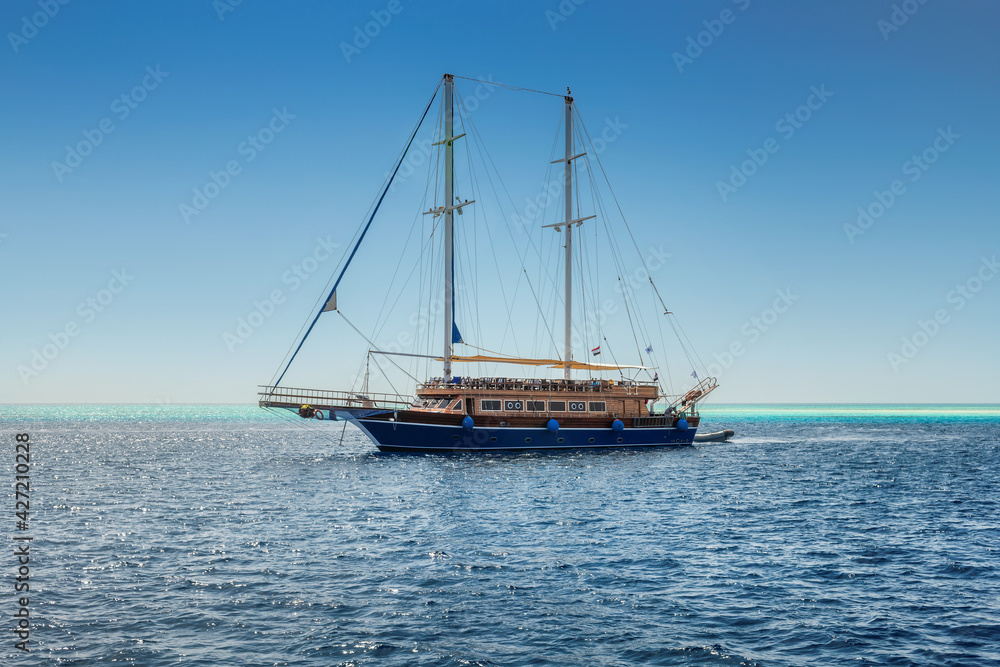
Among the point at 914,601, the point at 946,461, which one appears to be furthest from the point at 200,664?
the point at 946,461

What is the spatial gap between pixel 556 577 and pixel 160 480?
1303 inches

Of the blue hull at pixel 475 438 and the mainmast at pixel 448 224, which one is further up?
the mainmast at pixel 448 224

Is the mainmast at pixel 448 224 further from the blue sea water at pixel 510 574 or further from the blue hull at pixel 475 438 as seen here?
the blue sea water at pixel 510 574

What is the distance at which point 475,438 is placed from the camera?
2058 inches

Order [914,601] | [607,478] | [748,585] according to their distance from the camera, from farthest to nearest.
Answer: [607,478], [748,585], [914,601]

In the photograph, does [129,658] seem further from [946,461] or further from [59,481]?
[946,461]

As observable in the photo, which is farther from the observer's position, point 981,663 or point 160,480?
point 160,480

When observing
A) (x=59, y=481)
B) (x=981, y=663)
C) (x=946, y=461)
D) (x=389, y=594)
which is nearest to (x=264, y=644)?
(x=389, y=594)

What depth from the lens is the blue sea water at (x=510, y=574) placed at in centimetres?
1348

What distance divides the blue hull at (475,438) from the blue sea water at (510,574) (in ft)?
42.3

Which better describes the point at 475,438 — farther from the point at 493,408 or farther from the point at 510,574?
the point at 510,574

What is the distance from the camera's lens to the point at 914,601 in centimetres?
1639

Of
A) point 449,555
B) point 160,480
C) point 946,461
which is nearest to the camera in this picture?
point 449,555

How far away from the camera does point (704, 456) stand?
58688 mm
